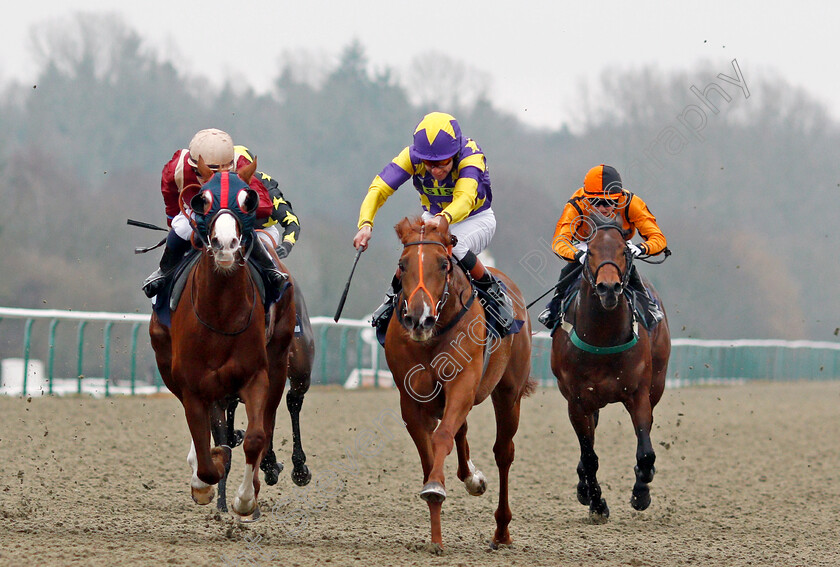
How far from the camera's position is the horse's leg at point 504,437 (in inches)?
246

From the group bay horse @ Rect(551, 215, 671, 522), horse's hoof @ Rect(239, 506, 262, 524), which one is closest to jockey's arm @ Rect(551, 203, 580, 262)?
bay horse @ Rect(551, 215, 671, 522)

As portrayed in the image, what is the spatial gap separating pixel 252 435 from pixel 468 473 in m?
1.51

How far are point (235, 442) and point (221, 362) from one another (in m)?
1.46

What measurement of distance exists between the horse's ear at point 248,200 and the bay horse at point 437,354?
0.74 metres

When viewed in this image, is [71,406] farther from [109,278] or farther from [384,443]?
[109,278]

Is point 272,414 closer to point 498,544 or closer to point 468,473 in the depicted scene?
point 468,473

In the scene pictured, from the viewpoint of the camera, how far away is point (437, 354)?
231 inches

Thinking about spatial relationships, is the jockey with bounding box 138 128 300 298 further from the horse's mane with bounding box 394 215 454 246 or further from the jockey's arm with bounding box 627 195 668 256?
the jockey's arm with bounding box 627 195 668 256

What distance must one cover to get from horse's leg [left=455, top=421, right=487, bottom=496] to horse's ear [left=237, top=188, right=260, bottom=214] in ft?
6.42

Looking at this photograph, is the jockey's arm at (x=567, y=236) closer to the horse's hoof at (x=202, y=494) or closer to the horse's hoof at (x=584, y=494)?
the horse's hoof at (x=584, y=494)

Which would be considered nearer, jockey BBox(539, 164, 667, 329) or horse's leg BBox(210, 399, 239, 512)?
horse's leg BBox(210, 399, 239, 512)

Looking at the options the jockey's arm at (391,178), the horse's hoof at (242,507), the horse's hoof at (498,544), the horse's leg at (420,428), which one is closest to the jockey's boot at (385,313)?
the jockey's arm at (391,178)

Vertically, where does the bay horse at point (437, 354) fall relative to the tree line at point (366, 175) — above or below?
below

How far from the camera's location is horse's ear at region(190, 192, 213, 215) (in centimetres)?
534
